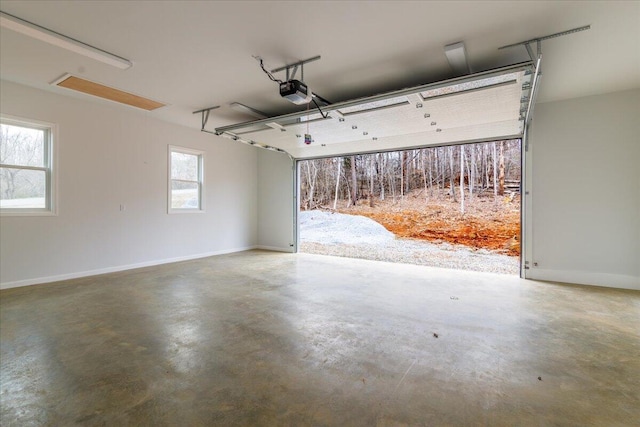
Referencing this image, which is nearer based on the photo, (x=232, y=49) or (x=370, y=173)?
(x=232, y=49)

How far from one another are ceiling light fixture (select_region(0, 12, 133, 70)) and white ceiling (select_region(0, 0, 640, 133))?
70mm

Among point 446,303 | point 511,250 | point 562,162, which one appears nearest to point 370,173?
point 511,250

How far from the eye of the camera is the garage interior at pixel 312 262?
1928mm

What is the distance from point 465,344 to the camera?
259 centimetres

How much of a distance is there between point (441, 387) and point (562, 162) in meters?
4.58

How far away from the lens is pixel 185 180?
664cm

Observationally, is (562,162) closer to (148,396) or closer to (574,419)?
(574,419)

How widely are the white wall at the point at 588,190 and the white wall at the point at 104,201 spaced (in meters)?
6.81

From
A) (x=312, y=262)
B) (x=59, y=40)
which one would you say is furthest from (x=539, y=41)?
(x=312, y=262)

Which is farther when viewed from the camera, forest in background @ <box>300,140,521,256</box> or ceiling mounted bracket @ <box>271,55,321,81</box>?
forest in background @ <box>300,140,521,256</box>

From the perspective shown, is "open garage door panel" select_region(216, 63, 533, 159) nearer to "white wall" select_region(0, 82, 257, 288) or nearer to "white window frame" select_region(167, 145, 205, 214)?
"white window frame" select_region(167, 145, 205, 214)

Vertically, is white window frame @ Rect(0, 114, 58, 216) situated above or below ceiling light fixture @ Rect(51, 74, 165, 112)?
below

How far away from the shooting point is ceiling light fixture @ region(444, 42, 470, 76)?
3.01 m

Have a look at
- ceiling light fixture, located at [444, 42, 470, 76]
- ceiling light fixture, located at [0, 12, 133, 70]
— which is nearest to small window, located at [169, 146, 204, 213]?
ceiling light fixture, located at [0, 12, 133, 70]
